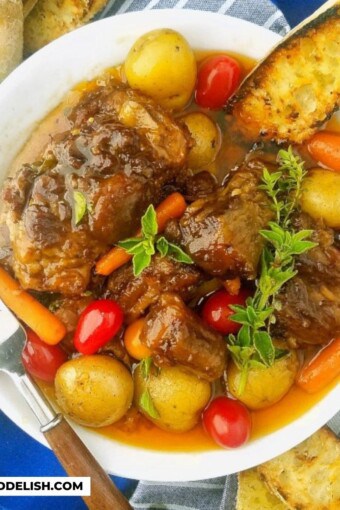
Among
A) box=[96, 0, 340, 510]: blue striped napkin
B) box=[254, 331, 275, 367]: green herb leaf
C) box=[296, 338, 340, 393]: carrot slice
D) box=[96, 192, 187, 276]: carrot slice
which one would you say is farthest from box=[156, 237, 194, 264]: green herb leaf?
box=[96, 0, 340, 510]: blue striped napkin

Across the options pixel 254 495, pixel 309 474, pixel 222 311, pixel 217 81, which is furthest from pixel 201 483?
pixel 217 81

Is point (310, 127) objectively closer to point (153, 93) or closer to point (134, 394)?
point (153, 93)

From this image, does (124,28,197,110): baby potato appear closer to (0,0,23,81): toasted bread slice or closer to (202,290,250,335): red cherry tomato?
(0,0,23,81): toasted bread slice

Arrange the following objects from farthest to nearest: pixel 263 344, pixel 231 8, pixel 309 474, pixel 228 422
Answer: pixel 231 8, pixel 309 474, pixel 228 422, pixel 263 344

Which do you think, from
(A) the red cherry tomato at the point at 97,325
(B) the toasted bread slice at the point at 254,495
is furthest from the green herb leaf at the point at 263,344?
(B) the toasted bread slice at the point at 254,495

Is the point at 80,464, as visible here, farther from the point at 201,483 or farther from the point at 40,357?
the point at 201,483

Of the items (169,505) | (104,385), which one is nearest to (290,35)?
(104,385)
